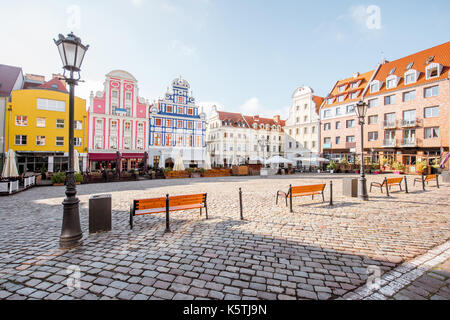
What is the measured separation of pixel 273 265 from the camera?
147 inches

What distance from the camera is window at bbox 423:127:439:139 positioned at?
27.2 metres

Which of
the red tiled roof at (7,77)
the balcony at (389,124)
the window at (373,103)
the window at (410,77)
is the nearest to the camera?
the red tiled roof at (7,77)

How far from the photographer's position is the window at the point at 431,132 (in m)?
27.2

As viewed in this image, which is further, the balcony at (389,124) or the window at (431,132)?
the balcony at (389,124)

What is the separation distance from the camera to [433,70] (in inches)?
1125

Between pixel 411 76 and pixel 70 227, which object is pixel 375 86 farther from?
pixel 70 227

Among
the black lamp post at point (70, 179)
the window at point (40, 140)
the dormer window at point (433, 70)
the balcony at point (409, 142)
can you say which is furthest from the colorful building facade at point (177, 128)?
the dormer window at point (433, 70)

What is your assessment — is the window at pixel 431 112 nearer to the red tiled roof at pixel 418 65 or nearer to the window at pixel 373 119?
the red tiled roof at pixel 418 65

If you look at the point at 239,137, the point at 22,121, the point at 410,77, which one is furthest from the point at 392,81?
the point at 22,121

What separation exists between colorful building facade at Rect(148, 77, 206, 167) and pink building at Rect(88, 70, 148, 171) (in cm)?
166

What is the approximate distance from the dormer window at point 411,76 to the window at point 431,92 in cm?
231

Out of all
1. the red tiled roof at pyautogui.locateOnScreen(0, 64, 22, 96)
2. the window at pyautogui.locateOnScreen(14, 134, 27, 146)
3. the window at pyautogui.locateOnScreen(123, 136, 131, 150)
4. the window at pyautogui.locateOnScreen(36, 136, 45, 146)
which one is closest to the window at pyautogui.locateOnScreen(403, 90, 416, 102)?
the window at pyautogui.locateOnScreen(123, 136, 131, 150)
